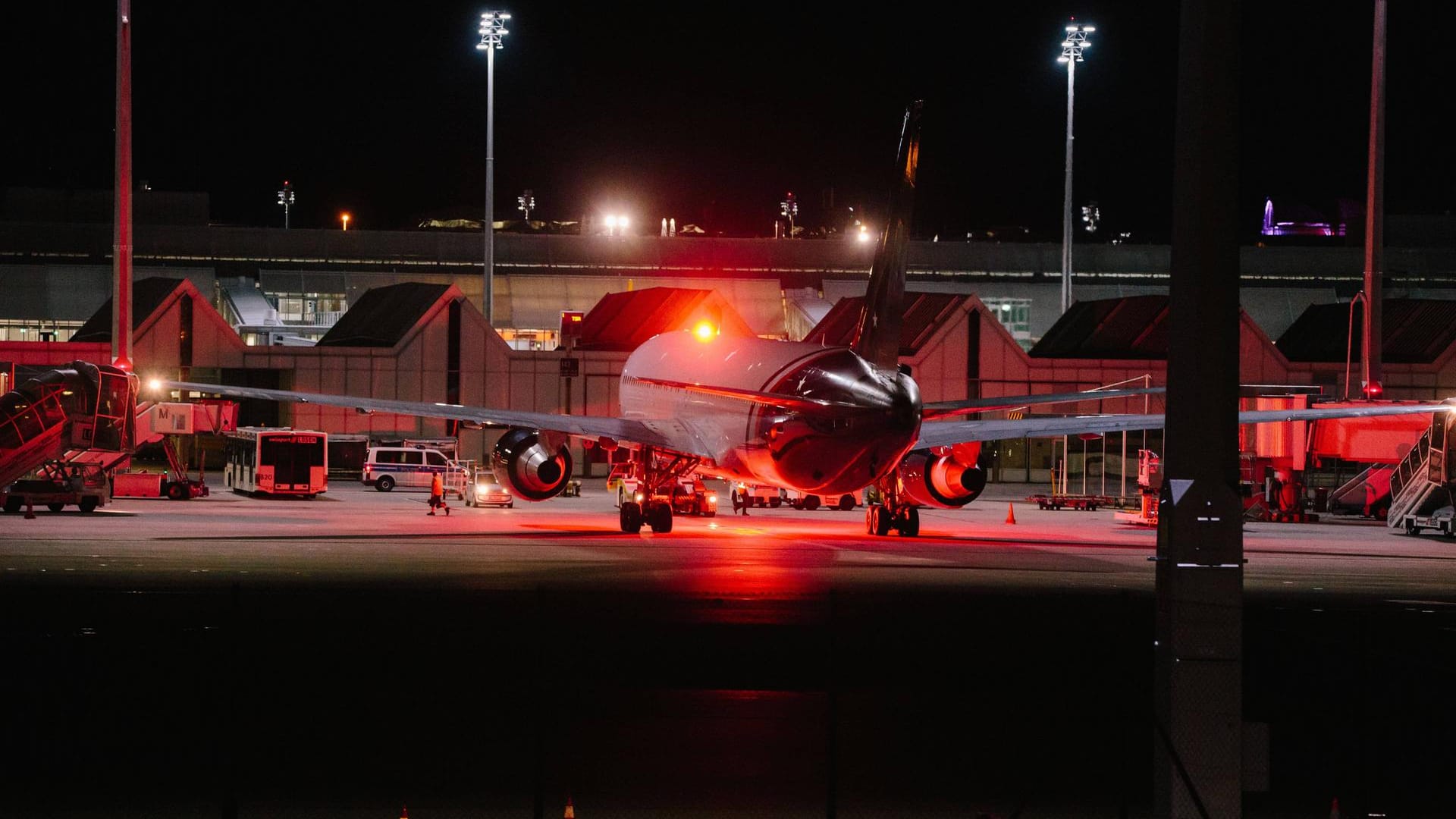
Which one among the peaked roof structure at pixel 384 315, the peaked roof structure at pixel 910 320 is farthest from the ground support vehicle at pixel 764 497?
the peaked roof structure at pixel 384 315

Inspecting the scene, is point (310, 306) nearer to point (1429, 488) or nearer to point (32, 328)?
point (32, 328)

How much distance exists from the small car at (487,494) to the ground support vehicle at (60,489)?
474 inches

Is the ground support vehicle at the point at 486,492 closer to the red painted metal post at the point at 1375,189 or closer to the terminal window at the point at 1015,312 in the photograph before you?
the red painted metal post at the point at 1375,189

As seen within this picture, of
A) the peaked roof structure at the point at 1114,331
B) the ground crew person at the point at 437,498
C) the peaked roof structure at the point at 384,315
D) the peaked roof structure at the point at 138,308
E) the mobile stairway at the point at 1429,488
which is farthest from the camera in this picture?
the peaked roof structure at the point at 1114,331

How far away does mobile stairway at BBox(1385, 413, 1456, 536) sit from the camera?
47312 mm

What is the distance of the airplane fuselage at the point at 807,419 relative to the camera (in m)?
35.8

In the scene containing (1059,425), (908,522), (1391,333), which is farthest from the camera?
(1391,333)

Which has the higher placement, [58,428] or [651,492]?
[58,428]

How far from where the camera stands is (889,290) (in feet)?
130

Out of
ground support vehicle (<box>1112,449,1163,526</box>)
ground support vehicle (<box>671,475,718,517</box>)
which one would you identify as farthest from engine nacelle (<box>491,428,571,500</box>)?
ground support vehicle (<box>1112,449,1163,526</box>)

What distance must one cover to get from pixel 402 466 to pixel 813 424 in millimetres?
35171

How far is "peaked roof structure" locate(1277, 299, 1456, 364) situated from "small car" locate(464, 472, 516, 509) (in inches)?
1686

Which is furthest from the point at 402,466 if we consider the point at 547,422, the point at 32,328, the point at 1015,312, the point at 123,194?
the point at 1015,312

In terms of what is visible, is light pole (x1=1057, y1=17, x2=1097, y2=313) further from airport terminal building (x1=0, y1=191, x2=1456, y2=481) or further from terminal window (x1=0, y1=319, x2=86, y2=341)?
terminal window (x1=0, y1=319, x2=86, y2=341)
